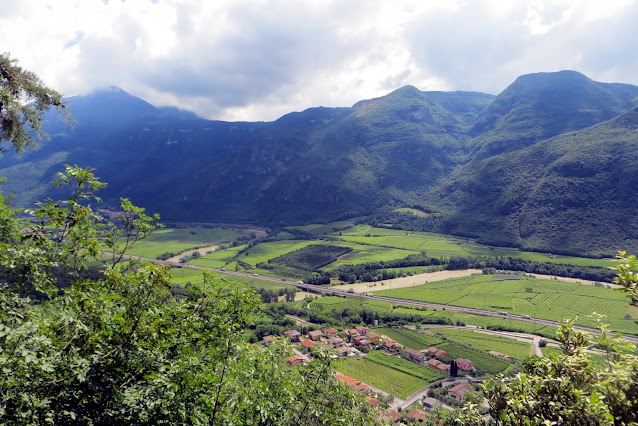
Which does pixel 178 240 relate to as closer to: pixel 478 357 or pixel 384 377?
pixel 384 377

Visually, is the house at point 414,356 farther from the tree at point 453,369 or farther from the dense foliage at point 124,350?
the dense foliage at point 124,350

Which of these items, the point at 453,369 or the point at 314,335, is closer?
the point at 453,369

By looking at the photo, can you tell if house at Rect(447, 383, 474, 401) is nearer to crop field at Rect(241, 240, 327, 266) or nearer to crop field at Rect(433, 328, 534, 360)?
crop field at Rect(433, 328, 534, 360)

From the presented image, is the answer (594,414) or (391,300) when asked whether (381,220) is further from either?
(594,414)

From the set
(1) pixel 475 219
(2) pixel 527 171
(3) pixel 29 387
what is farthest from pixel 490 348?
(2) pixel 527 171

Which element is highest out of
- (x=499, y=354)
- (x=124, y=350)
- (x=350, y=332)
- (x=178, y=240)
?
(x=124, y=350)

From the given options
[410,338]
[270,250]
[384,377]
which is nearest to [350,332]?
[410,338]

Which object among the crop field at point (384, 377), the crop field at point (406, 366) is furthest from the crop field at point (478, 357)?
the crop field at point (384, 377)
